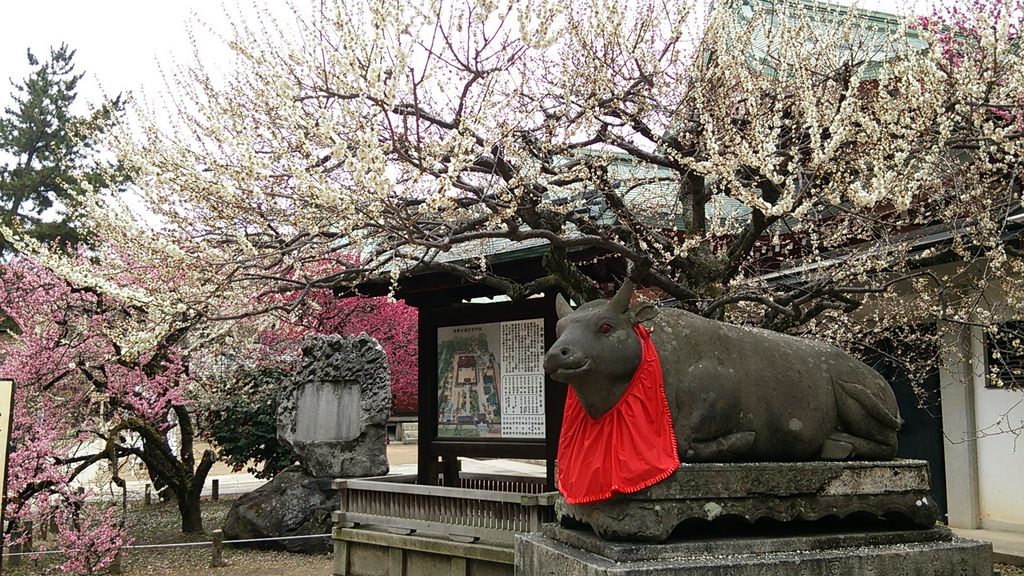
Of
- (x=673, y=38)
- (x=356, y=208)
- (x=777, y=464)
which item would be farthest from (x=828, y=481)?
(x=673, y=38)

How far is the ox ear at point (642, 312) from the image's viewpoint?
4469mm

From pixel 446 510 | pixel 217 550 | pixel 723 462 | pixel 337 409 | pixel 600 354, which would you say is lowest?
pixel 217 550

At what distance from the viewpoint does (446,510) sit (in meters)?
9.06

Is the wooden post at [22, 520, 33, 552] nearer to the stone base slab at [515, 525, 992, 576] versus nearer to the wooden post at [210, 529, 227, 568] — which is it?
the wooden post at [210, 529, 227, 568]

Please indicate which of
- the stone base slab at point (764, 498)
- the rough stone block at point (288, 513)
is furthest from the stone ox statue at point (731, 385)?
the rough stone block at point (288, 513)

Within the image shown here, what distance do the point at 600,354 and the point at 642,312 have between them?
15.3 inches

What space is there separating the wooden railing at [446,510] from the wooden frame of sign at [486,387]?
2.94 ft

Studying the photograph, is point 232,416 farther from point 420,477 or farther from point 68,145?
point 68,145

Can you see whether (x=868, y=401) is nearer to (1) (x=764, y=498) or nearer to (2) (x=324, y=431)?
(1) (x=764, y=498)

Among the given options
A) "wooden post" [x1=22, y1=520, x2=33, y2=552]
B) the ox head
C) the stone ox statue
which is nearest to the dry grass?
"wooden post" [x1=22, y1=520, x2=33, y2=552]

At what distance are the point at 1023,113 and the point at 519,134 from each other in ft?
14.9

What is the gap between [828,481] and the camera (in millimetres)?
4398

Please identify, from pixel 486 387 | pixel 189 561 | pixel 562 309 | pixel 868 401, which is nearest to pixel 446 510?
pixel 486 387

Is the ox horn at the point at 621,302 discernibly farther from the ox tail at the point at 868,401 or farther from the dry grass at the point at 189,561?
the dry grass at the point at 189,561
